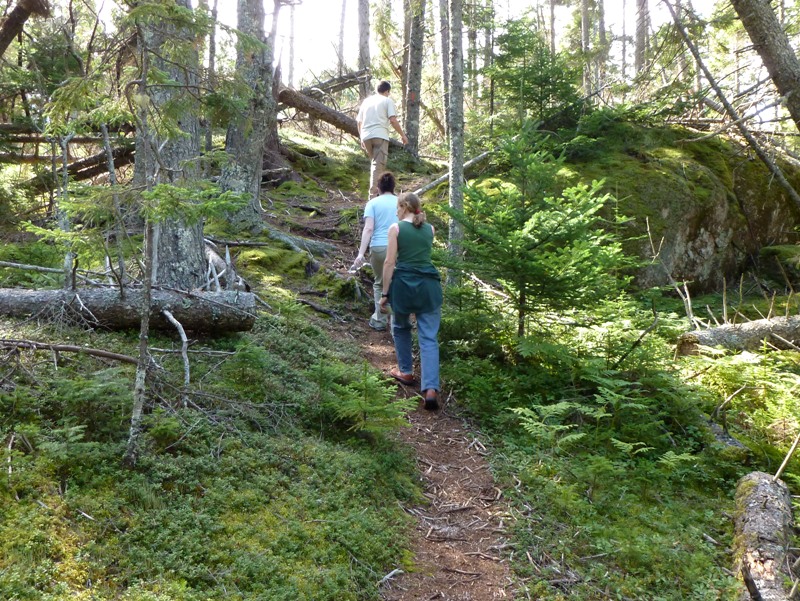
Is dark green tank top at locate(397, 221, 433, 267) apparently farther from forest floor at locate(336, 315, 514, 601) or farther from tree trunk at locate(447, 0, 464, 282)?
tree trunk at locate(447, 0, 464, 282)

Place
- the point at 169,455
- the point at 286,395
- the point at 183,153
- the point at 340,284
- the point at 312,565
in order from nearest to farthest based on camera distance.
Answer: the point at 312,565, the point at 169,455, the point at 286,395, the point at 183,153, the point at 340,284

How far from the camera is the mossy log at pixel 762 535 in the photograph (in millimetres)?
3793

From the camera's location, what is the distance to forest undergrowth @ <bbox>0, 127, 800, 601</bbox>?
3205mm

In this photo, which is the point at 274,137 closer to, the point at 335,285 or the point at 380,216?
the point at 335,285

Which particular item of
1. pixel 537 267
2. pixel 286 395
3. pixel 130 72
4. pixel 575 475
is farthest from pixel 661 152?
pixel 130 72

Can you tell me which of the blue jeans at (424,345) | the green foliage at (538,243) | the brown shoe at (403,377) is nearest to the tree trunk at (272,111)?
the green foliage at (538,243)

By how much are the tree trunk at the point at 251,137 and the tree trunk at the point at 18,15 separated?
3139 millimetres

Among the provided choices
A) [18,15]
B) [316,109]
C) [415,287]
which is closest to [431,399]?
[415,287]

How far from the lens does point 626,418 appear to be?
609 cm

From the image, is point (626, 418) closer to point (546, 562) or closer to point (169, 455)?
point (546, 562)

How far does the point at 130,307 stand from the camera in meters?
5.47

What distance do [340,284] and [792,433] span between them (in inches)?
246

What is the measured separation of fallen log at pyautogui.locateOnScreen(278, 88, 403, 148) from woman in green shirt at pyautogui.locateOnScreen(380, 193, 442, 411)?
9913mm

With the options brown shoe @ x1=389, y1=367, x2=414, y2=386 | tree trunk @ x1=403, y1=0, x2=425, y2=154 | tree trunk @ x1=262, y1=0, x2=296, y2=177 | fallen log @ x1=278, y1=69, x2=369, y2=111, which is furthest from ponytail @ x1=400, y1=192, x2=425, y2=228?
fallen log @ x1=278, y1=69, x2=369, y2=111
